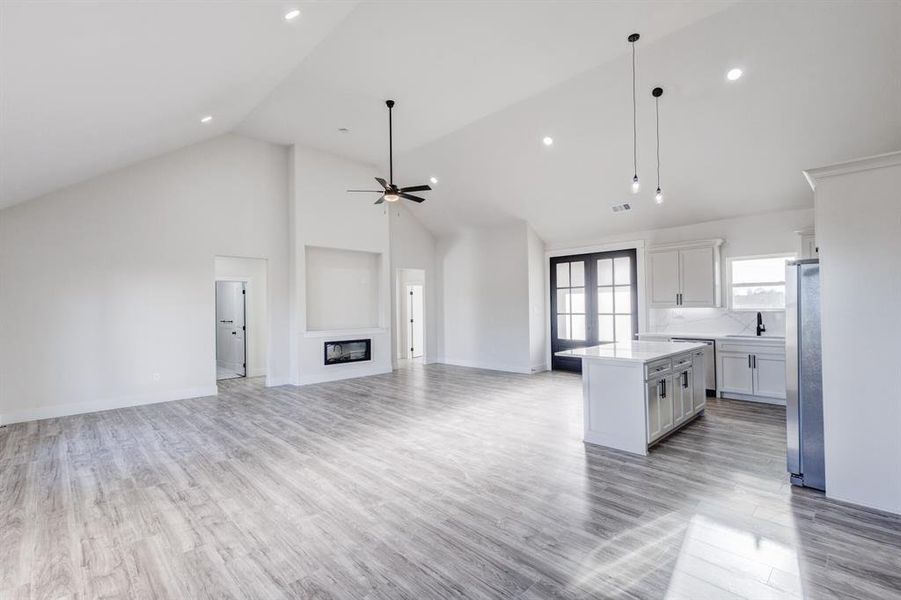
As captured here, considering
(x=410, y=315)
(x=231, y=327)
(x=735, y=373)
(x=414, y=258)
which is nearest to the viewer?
(x=735, y=373)

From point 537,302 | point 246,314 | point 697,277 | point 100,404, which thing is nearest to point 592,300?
point 537,302

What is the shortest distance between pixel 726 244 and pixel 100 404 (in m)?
9.60

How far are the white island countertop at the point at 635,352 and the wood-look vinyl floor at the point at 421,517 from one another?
890 millimetres

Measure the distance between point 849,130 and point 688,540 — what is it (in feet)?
16.2

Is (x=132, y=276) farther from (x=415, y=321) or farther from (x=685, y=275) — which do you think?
(x=685, y=275)

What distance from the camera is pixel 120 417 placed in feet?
17.3

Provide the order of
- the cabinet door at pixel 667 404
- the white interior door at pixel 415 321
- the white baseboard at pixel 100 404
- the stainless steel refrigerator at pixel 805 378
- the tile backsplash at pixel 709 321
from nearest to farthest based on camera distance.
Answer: the stainless steel refrigerator at pixel 805 378
the cabinet door at pixel 667 404
the white baseboard at pixel 100 404
the tile backsplash at pixel 709 321
the white interior door at pixel 415 321

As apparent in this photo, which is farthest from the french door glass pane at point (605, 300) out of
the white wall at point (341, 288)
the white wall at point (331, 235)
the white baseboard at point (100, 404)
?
the white baseboard at point (100, 404)

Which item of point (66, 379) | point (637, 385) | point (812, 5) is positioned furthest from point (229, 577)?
point (812, 5)

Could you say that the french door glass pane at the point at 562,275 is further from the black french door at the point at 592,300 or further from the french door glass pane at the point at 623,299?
the french door glass pane at the point at 623,299

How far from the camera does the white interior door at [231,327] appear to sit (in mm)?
8308

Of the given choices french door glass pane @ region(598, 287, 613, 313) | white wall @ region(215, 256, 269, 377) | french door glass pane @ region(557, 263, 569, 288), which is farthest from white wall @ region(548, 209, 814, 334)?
white wall @ region(215, 256, 269, 377)

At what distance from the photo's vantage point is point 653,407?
3.83 metres

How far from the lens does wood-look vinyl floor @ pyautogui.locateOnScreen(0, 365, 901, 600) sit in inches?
81.0
